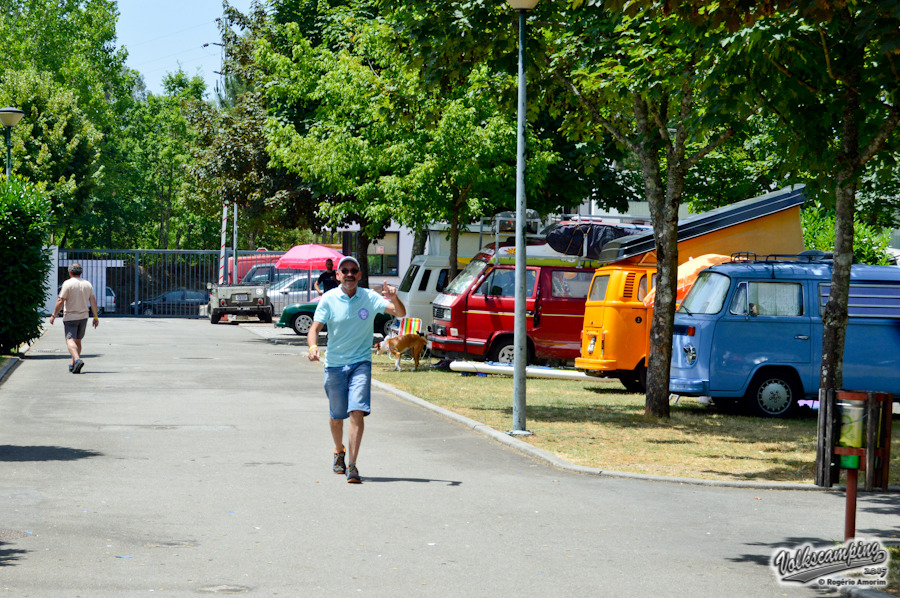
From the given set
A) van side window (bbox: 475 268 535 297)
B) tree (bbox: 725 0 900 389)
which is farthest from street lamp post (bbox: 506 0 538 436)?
van side window (bbox: 475 268 535 297)

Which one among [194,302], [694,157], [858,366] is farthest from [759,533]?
[194,302]

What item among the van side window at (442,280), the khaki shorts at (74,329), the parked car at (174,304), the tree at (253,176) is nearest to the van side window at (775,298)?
the van side window at (442,280)

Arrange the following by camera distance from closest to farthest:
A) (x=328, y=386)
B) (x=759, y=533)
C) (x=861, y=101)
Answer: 1. (x=759, y=533)
2. (x=328, y=386)
3. (x=861, y=101)

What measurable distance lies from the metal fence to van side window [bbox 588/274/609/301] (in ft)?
101

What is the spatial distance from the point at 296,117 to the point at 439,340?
1058 cm

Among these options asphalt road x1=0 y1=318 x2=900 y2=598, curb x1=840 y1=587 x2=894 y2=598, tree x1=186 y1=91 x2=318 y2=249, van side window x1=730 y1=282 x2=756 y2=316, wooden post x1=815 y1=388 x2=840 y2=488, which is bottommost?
asphalt road x1=0 y1=318 x2=900 y2=598

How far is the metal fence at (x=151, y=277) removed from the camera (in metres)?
47.2

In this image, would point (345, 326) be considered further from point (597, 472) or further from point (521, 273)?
point (521, 273)

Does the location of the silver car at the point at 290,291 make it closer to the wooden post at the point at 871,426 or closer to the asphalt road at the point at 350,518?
the asphalt road at the point at 350,518

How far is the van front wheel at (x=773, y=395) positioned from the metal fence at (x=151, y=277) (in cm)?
3485

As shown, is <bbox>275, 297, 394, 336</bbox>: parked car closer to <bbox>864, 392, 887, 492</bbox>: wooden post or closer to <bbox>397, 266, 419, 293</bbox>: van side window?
<bbox>397, 266, 419, 293</bbox>: van side window

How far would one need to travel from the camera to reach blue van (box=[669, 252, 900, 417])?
15812 millimetres

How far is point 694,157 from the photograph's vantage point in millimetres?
14562

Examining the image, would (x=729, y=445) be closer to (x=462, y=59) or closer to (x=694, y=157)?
(x=694, y=157)
